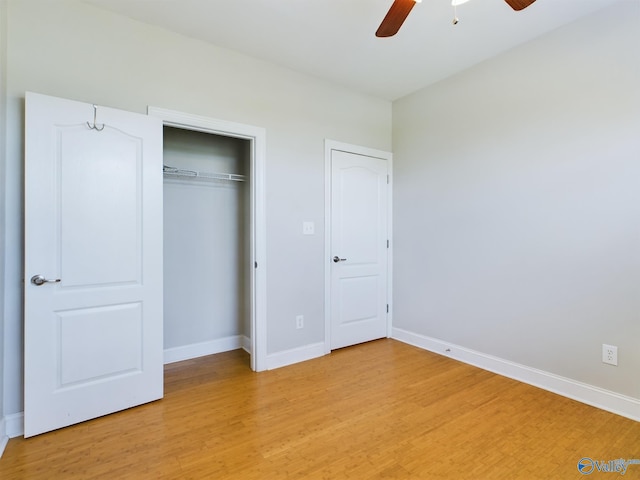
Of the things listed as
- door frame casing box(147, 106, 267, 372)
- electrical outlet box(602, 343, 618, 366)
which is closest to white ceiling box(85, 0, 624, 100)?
door frame casing box(147, 106, 267, 372)

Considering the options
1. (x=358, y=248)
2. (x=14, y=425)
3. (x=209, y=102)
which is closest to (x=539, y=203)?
(x=358, y=248)

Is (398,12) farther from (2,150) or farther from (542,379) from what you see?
(542,379)

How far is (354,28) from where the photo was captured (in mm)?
2445

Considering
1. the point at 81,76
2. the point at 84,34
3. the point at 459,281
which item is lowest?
the point at 459,281

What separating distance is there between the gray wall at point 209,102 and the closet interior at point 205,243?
0.46 meters

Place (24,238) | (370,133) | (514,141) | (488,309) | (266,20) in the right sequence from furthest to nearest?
(370,133) → (488,309) → (514,141) → (266,20) → (24,238)

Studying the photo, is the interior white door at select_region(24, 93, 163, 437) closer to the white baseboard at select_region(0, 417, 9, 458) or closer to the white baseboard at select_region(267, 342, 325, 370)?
the white baseboard at select_region(0, 417, 9, 458)

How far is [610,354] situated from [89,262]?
11.9 ft

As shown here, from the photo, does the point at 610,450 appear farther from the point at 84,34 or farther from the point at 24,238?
the point at 84,34

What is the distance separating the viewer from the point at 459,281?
317cm

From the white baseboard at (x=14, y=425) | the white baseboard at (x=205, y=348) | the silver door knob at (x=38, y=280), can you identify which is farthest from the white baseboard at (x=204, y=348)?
the silver door knob at (x=38, y=280)

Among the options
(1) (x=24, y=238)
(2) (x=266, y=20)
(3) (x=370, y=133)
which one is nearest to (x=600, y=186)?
(3) (x=370, y=133)

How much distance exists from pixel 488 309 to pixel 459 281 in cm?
36

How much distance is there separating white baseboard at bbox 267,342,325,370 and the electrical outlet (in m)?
2.25
